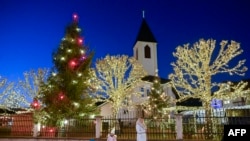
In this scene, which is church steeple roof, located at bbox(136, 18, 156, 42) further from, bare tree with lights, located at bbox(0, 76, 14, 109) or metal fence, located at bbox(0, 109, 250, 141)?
metal fence, located at bbox(0, 109, 250, 141)

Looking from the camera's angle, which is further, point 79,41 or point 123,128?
point 79,41

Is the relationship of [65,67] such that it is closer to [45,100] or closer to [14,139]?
[45,100]

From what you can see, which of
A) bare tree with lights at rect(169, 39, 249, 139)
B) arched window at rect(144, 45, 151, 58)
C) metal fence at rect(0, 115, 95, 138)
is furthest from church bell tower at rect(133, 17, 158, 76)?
metal fence at rect(0, 115, 95, 138)

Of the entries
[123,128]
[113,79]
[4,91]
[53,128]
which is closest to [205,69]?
[123,128]

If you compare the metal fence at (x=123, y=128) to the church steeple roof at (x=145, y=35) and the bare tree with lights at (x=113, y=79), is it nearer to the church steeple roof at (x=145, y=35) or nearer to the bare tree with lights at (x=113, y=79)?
the bare tree with lights at (x=113, y=79)

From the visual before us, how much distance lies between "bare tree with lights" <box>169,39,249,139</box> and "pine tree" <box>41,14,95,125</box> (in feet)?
24.4

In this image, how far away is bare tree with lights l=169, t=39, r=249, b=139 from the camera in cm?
2016

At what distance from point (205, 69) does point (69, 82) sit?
33.7 feet

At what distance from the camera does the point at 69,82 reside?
2012 cm

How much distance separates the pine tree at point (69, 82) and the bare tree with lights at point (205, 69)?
7.45 metres

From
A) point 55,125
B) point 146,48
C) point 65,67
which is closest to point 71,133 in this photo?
point 55,125

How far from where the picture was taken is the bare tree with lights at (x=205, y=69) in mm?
20156

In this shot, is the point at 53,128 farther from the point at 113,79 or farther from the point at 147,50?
the point at 147,50


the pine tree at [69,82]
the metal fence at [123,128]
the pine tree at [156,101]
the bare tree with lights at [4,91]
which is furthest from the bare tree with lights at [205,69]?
the bare tree with lights at [4,91]
